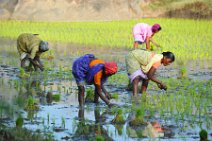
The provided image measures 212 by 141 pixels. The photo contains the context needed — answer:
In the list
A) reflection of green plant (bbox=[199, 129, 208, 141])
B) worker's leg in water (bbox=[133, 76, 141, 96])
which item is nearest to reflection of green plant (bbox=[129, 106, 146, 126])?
reflection of green plant (bbox=[199, 129, 208, 141])

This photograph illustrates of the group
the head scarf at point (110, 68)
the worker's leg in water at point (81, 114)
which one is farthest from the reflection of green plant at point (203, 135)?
the head scarf at point (110, 68)

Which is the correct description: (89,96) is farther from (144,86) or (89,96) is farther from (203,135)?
(203,135)

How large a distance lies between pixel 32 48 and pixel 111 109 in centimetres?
373

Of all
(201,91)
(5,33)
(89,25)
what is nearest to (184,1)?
(89,25)

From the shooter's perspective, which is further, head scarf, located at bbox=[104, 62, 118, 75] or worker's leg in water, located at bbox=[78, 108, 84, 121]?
head scarf, located at bbox=[104, 62, 118, 75]

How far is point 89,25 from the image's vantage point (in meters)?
21.2

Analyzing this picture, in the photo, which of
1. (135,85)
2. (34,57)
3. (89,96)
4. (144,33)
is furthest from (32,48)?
(135,85)

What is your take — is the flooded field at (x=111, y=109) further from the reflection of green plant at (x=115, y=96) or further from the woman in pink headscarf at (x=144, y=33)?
the woman in pink headscarf at (x=144, y=33)

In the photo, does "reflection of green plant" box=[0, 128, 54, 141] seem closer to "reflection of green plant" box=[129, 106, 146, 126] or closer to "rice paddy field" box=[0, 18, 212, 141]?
"rice paddy field" box=[0, 18, 212, 141]

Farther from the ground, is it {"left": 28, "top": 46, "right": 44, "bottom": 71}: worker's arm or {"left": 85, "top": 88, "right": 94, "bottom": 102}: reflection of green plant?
{"left": 28, "top": 46, "right": 44, "bottom": 71}: worker's arm

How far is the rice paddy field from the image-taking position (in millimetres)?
6758

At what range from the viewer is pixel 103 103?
8547 millimetres

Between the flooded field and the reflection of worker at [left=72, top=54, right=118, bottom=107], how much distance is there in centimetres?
27

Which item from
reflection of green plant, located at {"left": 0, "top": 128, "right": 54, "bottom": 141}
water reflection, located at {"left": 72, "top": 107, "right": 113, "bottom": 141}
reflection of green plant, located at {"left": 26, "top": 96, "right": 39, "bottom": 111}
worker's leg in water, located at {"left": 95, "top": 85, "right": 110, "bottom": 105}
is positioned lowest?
water reflection, located at {"left": 72, "top": 107, "right": 113, "bottom": 141}
